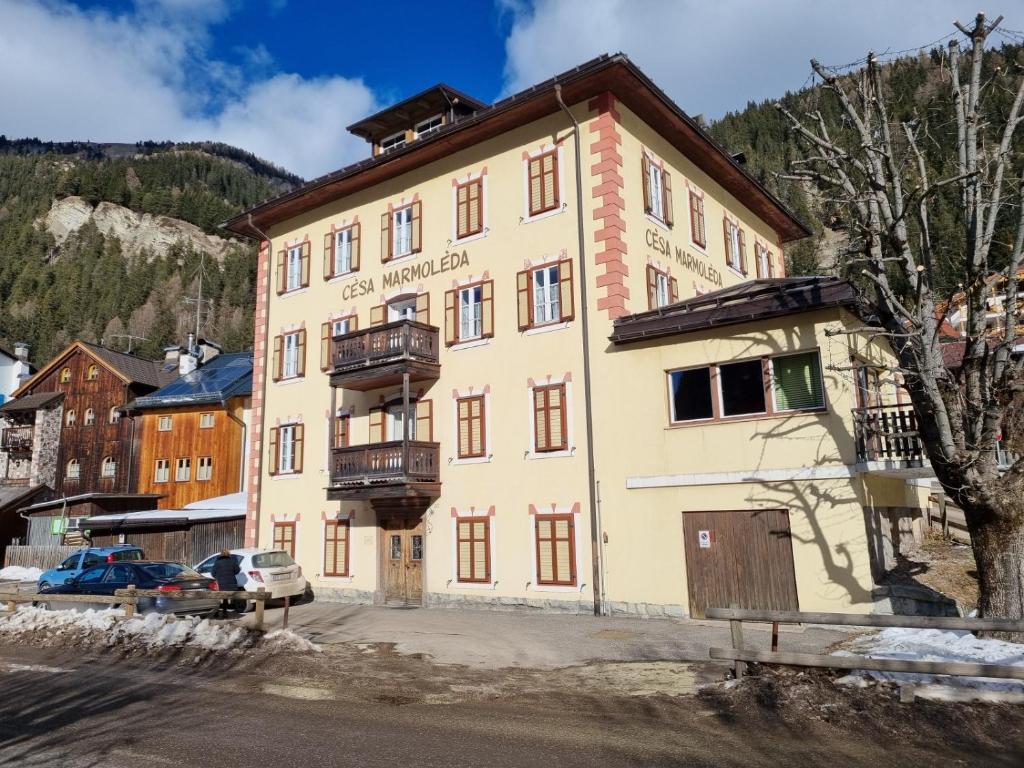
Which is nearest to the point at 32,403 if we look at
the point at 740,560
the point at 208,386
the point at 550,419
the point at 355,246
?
the point at 208,386

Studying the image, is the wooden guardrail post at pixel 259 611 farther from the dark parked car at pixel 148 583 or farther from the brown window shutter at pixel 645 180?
the brown window shutter at pixel 645 180

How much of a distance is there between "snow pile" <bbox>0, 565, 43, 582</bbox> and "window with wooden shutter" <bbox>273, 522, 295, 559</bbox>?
1576cm

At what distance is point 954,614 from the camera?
1378 centimetres

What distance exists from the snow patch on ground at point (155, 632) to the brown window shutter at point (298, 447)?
367 inches

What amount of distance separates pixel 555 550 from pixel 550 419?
3306 mm

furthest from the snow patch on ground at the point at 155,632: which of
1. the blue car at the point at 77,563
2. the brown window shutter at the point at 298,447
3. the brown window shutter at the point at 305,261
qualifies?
the brown window shutter at the point at 305,261

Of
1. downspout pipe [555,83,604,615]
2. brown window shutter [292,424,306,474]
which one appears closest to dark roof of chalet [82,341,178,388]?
brown window shutter [292,424,306,474]

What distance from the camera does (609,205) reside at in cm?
1947

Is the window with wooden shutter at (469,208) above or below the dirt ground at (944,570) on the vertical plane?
above

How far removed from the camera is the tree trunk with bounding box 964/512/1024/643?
10812 mm

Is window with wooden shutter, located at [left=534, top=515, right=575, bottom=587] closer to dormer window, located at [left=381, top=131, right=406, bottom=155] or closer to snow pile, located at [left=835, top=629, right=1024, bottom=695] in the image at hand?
snow pile, located at [left=835, top=629, right=1024, bottom=695]

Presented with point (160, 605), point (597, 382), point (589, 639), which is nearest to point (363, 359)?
point (597, 382)

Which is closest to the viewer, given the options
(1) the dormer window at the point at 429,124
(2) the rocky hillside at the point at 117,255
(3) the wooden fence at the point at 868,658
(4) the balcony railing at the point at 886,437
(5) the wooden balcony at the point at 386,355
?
(3) the wooden fence at the point at 868,658

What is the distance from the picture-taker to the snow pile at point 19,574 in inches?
1326
